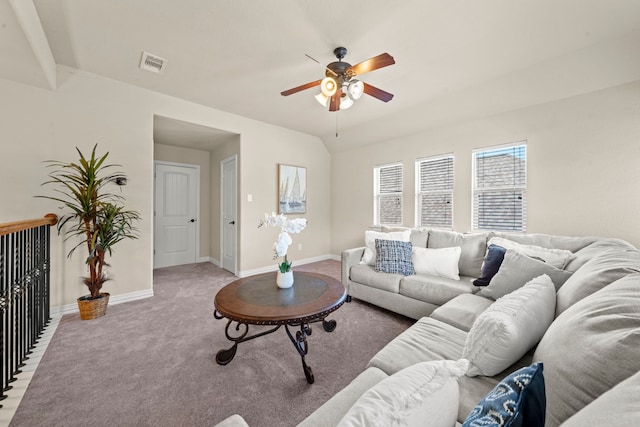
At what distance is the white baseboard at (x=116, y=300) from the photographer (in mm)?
2646

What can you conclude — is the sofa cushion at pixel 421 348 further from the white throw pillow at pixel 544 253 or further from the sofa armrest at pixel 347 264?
Result: the sofa armrest at pixel 347 264

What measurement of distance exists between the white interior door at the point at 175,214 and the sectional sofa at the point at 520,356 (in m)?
4.69

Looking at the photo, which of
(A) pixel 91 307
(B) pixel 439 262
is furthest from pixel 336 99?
(A) pixel 91 307

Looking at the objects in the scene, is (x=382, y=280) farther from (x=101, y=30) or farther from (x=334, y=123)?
(x=101, y=30)

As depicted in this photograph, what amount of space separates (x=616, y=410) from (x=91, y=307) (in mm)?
3600

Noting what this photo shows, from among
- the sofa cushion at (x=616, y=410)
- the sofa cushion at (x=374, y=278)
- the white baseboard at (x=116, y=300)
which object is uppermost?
the sofa cushion at (x=616, y=410)

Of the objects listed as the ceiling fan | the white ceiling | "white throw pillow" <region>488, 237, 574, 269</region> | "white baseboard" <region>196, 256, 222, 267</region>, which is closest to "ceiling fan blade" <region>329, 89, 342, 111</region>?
the ceiling fan

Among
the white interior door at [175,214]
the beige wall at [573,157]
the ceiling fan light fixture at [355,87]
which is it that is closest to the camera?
the ceiling fan light fixture at [355,87]

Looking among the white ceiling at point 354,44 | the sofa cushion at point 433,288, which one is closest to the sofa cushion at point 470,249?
the sofa cushion at point 433,288

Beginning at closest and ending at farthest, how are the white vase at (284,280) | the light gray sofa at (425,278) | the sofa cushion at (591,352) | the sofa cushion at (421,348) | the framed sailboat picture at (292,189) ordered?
the sofa cushion at (591,352)
the sofa cushion at (421,348)
the white vase at (284,280)
the light gray sofa at (425,278)
the framed sailboat picture at (292,189)

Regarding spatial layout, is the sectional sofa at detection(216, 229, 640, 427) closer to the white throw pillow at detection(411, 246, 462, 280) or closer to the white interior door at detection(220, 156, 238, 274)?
the white throw pillow at detection(411, 246, 462, 280)

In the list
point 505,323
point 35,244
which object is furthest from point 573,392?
point 35,244

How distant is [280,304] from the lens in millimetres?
1684

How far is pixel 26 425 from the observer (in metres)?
1.33
